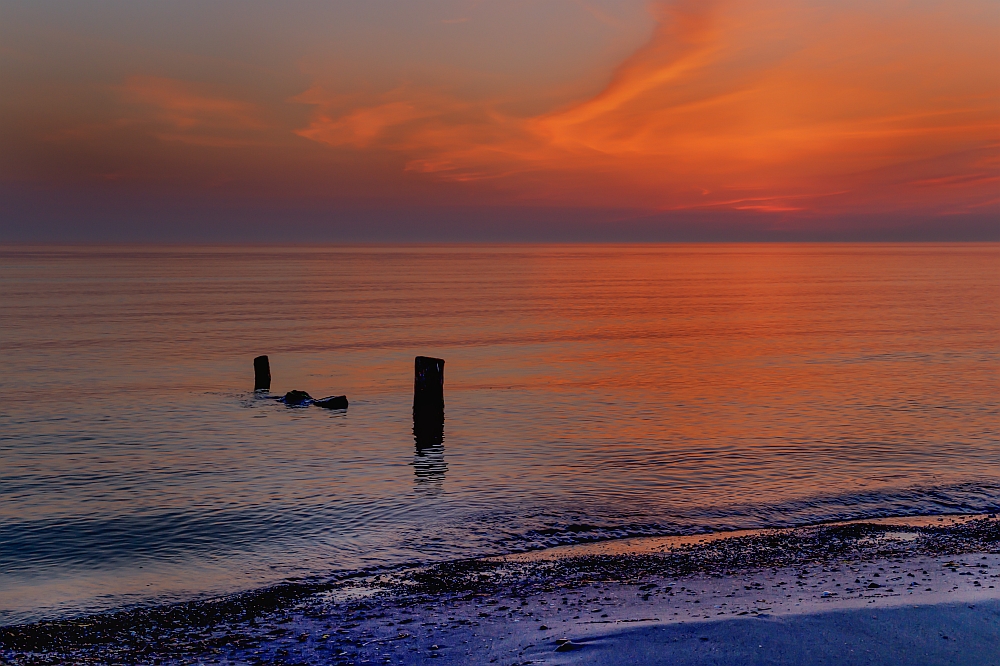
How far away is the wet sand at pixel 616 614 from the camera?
8883 mm

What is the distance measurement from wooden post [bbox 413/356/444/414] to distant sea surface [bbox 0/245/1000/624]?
3.65 ft

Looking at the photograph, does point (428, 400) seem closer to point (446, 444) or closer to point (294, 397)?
point (446, 444)

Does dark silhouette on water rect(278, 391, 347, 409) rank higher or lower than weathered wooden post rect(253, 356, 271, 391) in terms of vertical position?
lower

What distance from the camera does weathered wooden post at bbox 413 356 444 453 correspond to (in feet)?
82.0

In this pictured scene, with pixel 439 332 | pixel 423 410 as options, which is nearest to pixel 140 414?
pixel 423 410

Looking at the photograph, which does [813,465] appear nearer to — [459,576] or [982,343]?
[459,576]

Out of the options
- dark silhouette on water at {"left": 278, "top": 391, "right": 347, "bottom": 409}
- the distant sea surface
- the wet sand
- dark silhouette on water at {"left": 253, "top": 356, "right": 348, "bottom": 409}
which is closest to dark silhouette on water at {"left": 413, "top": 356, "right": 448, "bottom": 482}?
the distant sea surface

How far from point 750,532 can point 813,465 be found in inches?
247

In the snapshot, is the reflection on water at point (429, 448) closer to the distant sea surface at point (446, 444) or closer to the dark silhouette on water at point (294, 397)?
the distant sea surface at point (446, 444)

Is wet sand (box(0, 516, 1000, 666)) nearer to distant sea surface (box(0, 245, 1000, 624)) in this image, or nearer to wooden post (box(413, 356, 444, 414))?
distant sea surface (box(0, 245, 1000, 624))

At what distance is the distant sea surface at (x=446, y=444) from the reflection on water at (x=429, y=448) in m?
0.13

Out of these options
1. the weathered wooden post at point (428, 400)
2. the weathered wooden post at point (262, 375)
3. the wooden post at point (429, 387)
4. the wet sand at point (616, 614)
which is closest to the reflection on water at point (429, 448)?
the weathered wooden post at point (428, 400)

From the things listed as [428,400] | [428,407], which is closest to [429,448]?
[428,407]

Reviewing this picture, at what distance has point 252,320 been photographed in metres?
63.4
